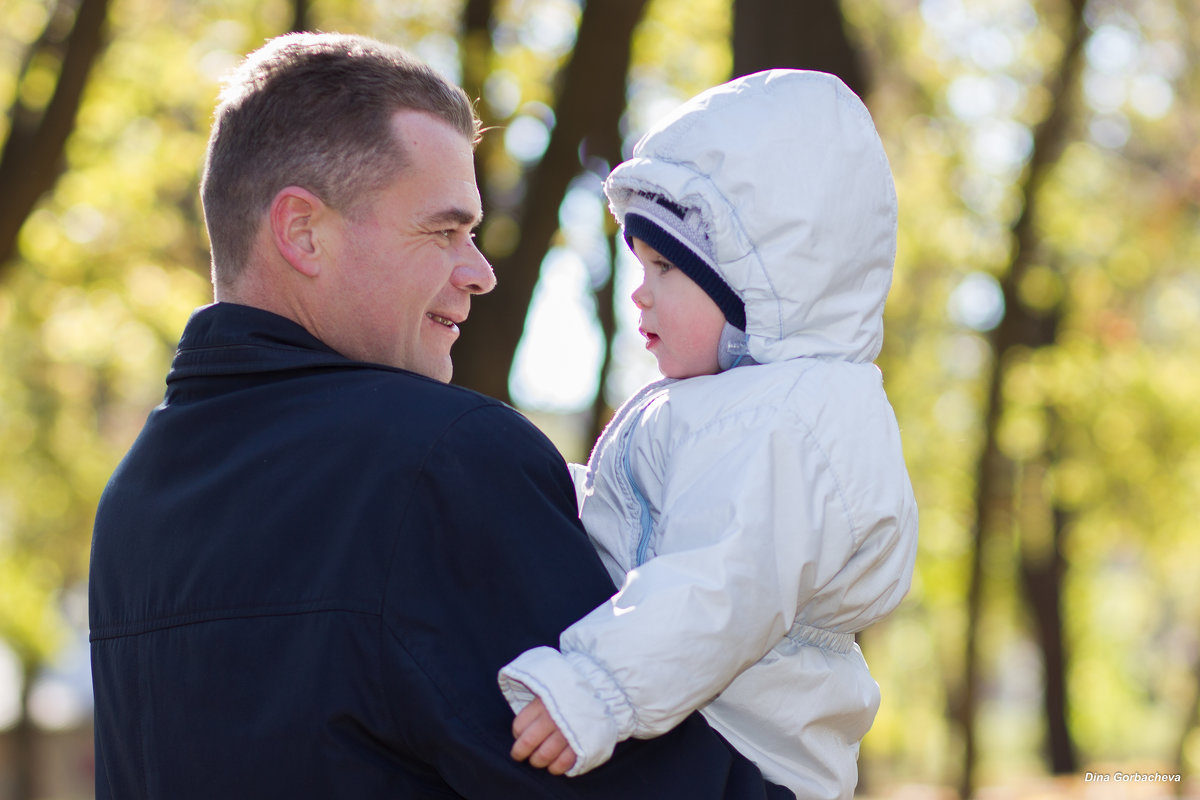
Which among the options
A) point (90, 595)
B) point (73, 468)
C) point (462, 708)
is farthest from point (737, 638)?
point (73, 468)

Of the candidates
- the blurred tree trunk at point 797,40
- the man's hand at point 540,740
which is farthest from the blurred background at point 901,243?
the man's hand at point 540,740

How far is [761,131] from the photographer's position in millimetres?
2377

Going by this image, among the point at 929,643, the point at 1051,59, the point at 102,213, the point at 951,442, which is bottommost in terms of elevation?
the point at 929,643

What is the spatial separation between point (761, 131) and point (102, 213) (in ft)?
38.0

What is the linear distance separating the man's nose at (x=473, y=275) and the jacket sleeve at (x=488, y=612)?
27.4 inches

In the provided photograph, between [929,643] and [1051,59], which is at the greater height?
[1051,59]

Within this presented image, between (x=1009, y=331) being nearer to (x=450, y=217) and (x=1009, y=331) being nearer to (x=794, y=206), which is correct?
(x=794, y=206)

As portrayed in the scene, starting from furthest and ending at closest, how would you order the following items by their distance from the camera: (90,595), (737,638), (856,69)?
(856,69) < (90,595) < (737,638)

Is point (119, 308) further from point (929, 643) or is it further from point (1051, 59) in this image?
point (929, 643)

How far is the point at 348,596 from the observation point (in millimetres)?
1744

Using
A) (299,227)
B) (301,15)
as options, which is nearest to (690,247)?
(299,227)

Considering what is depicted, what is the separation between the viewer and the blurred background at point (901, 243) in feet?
24.3

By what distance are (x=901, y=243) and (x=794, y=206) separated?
14.4m

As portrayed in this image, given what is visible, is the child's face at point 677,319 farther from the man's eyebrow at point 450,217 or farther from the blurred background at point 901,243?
the blurred background at point 901,243
